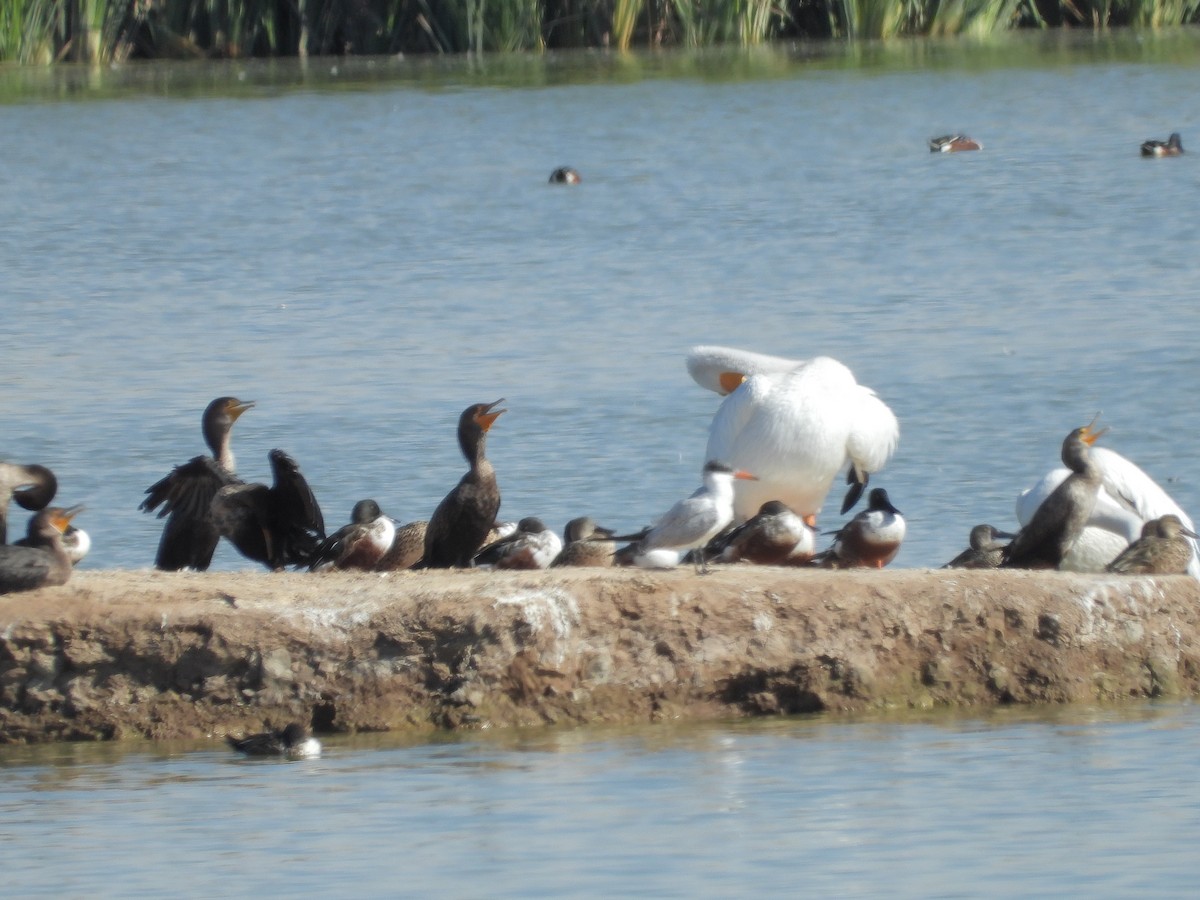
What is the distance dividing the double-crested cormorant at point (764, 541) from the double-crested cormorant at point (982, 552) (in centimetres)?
56

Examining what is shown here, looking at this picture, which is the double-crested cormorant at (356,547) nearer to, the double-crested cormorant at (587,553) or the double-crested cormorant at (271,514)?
the double-crested cormorant at (271,514)

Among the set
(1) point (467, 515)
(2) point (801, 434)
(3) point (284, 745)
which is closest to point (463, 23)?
(2) point (801, 434)

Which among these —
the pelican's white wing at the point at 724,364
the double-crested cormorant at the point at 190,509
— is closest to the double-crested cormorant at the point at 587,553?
the double-crested cormorant at the point at 190,509

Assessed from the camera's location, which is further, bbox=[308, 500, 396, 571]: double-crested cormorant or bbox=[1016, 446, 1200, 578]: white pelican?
bbox=[1016, 446, 1200, 578]: white pelican

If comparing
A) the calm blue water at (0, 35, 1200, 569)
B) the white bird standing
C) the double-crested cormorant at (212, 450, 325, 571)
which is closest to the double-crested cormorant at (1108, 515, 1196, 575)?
the white bird standing

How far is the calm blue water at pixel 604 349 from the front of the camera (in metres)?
6.53

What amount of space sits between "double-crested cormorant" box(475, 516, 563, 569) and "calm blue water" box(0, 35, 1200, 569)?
197 cm

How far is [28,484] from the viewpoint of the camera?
9.10 metres

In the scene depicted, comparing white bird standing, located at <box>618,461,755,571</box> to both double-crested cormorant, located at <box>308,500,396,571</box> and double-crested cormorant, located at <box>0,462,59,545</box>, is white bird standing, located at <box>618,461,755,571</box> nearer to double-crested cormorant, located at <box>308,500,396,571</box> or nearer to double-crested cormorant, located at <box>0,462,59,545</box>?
double-crested cormorant, located at <box>308,500,396,571</box>

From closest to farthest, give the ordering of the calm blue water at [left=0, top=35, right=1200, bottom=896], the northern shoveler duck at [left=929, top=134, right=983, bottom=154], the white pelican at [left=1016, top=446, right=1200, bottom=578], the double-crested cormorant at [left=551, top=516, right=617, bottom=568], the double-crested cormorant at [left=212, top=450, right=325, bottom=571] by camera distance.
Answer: the calm blue water at [left=0, top=35, right=1200, bottom=896], the double-crested cormorant at [left=212, top=450, right=325, bottom=571], the double-crested cormorant at [left=551, top=516, right=617, bottom=568], the white pelican at [left=1016, top=446, right=1200, bottom=578], the northern shoveler duck at [left=929, top=134, right=983, bottom=154]

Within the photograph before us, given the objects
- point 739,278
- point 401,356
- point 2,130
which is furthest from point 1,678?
point 2,130

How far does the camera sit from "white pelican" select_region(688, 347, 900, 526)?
10383 mm

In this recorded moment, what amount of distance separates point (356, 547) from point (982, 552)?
7.51 ft

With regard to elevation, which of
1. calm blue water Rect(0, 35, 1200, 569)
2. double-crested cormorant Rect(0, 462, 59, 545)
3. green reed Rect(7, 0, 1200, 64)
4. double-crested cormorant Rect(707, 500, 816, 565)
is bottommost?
calm blue water Rect(0, 35, 1200, 569)
